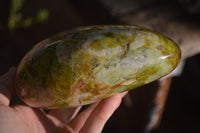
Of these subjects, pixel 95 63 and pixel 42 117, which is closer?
pixel 95 63

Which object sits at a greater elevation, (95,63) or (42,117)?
(95,63)

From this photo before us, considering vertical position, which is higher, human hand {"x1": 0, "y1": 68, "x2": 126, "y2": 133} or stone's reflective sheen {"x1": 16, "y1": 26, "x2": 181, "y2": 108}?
stone's reflective sheen {"x1": 16, "y1": 26, "x2": 181, "y2": 108}

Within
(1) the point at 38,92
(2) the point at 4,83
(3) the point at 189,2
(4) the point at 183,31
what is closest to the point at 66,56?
(1) the point at 38,92

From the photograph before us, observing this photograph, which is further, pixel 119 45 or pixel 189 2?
pixel 189 2

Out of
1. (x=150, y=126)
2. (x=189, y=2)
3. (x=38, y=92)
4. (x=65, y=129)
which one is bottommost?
(x=150, y=126)

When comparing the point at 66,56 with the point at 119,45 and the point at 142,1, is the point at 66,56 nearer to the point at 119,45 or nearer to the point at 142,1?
the point at 119,45
